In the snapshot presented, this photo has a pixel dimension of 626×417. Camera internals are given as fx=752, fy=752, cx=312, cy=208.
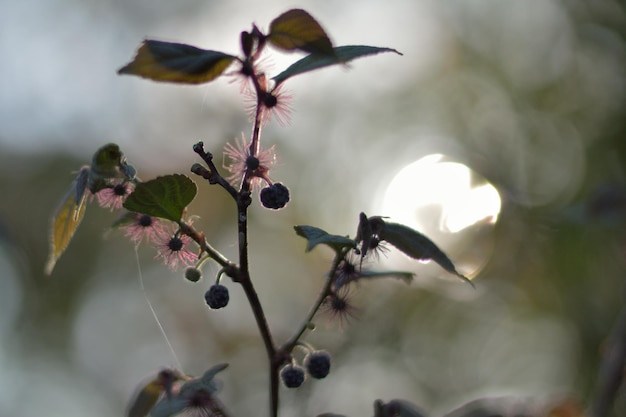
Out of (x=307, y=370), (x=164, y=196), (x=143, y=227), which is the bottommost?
(x=307, y=370)

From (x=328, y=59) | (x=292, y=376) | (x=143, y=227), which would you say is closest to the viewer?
(x=328, y=59)

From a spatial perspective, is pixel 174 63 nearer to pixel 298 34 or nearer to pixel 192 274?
pixel 298 34

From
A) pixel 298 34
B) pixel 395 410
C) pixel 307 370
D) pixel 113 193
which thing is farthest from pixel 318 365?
pixel 298 34

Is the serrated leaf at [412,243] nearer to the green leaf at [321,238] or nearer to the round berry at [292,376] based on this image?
the green leaf at [321,238]

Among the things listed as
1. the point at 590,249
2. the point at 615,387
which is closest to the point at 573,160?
the point at 590,249

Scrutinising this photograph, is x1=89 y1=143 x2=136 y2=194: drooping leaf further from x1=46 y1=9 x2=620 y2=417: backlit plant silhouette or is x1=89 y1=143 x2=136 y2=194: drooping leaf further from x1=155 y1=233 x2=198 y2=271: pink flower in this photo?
x1=155 y1=233 x2=198 y2=271: pink flower

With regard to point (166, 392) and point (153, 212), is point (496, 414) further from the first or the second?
point (153, 212)

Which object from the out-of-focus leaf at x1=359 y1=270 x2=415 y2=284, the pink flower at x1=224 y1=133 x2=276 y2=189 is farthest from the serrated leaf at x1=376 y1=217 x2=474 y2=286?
the pink flower at x1=224 y1=133 x2=276 y2=189

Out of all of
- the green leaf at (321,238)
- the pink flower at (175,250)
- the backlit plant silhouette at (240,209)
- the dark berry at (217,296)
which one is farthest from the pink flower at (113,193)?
the green leaf at (321,238)
